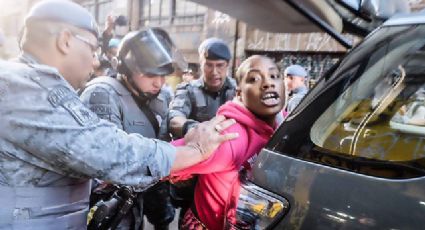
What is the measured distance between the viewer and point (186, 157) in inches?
69.0

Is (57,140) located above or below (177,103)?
above

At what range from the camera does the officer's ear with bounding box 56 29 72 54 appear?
162cm

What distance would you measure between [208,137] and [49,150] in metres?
0.65

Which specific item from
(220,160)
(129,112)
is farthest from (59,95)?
(129,112)

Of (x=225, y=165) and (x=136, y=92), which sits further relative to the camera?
(x=136, y=92)

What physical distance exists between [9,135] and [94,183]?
1057 millimetres

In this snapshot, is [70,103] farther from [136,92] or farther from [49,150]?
[136,92]

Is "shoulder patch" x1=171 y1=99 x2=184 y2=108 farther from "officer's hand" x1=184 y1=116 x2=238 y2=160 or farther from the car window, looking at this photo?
the car window

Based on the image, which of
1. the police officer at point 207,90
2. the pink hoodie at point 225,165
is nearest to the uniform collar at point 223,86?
the police officer at point 207,90

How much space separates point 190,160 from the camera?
69.2 inches

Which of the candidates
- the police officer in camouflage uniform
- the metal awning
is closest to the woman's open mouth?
the metal awning

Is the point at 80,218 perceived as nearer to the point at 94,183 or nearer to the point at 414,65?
the point at 94,183

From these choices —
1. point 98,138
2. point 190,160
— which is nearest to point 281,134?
point 190,160

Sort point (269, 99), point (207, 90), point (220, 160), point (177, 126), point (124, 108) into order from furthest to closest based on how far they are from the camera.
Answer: point (207, 90) → point (177, 126) → point (124, 108) → point (269, 99) → point (220, 160)
